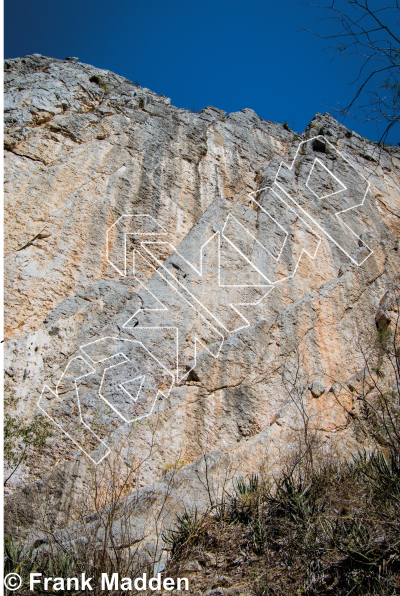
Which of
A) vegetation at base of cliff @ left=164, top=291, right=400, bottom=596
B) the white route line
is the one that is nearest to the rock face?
the white route line

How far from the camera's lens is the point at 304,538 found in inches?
147

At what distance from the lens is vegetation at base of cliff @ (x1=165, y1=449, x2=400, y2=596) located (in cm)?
323

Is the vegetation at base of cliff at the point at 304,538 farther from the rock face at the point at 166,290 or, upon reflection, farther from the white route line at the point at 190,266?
the white route line at the point at 190,266

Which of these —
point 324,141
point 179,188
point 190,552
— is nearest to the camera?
point 190,552

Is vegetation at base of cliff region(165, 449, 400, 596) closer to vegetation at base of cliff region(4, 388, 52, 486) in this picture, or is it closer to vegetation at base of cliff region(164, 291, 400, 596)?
vegetation at base of cliff region(164, 291, 400, 596)

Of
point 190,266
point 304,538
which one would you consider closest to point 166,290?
point 190,266

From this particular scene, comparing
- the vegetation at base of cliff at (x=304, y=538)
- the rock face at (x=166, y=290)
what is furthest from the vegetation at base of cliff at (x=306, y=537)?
the rock face at (x=166, y=290)

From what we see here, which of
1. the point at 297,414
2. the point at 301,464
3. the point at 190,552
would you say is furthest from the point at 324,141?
the point at 190,552

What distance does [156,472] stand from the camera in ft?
18.5

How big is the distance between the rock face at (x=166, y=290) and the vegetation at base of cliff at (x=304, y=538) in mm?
476

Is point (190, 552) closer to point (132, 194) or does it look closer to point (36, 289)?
point (36, 289)

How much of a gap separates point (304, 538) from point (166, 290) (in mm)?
5015

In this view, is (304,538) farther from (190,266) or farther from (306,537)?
(190,266)

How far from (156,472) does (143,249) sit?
4.80 meters
